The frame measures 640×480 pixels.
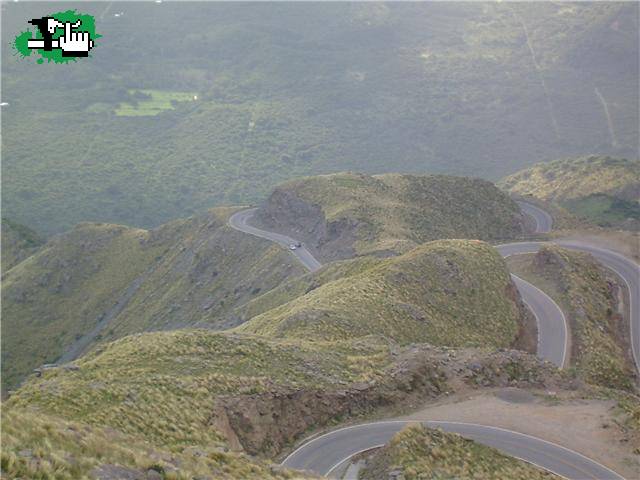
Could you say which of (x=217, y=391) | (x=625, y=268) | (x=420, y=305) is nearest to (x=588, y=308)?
(x=625, y=268)

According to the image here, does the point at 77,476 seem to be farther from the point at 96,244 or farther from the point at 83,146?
the point at 83,146

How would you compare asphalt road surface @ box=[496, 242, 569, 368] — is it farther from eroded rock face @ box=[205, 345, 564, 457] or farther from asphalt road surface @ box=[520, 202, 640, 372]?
eroded rock face @ box=[205, 345, 564, 457]

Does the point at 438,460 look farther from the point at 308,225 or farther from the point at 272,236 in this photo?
the point at 272,236

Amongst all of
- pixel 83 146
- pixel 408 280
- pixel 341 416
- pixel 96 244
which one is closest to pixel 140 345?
pixel 341 416

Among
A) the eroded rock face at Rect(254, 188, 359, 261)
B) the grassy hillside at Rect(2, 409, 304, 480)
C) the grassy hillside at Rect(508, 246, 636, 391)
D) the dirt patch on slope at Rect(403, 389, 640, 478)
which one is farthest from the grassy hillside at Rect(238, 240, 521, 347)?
the grassy hillside at Rect(2, 409, 304, 480)

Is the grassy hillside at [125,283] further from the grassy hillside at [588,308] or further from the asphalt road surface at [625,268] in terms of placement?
the asphalt road surface at [625,268]

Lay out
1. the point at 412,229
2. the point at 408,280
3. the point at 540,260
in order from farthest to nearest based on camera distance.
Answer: the point at 412,229
the point at 540,260
the point at 408,280
